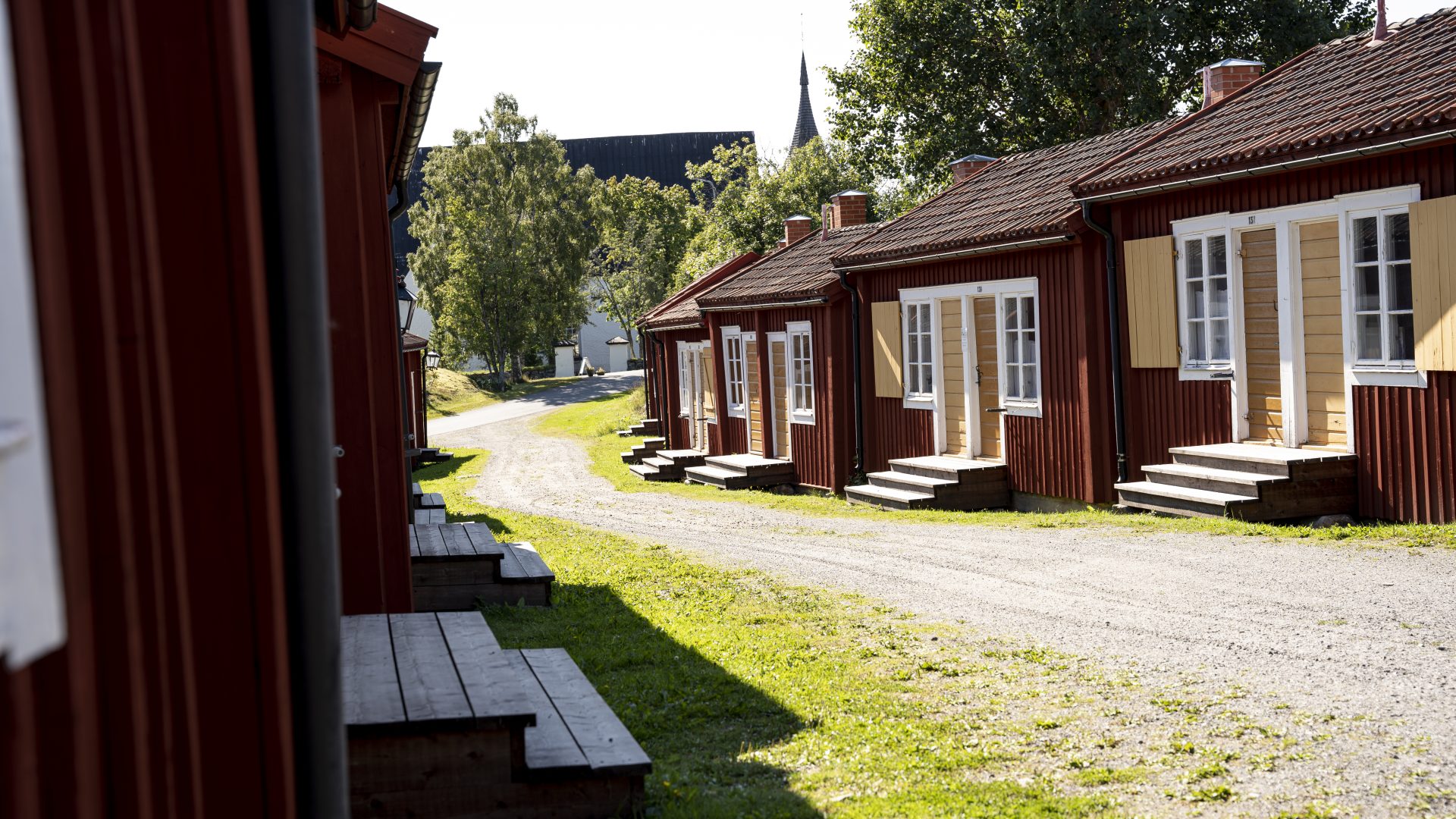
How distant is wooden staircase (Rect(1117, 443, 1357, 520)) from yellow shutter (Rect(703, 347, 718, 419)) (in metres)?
13.5

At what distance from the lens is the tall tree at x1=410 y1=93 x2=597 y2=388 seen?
51.8 metres

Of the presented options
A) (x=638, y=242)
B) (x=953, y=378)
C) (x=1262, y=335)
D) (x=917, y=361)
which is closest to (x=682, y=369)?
(x=917, y=361)

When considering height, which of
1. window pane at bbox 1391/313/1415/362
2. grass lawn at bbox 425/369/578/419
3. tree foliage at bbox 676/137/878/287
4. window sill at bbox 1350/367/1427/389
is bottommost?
grass lawn at bbox 425/369/578/419

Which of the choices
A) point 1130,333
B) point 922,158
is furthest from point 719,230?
point 1130,333

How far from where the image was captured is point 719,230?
44500 millimetres

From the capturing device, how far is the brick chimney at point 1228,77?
15.3 meters

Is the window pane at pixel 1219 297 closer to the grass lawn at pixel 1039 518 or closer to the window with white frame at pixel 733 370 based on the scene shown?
the grass lawn at pixel 1039 518

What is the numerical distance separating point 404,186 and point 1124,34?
23.0 metres

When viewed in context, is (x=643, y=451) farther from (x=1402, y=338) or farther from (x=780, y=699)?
(x=780, y=699)

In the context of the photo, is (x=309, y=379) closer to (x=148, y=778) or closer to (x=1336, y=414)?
(x=148, y=778)

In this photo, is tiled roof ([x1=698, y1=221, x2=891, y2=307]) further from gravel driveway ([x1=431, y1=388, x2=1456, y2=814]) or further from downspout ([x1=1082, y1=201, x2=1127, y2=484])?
gravel driveway ([x1=431, y1=388, x2=1456, y2=814])

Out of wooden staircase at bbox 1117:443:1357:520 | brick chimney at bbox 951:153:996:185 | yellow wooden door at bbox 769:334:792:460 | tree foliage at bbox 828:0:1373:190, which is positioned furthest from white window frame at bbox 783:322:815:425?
tree foliage at bbox 828:0:1373:190

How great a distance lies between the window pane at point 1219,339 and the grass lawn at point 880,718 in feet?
17.1

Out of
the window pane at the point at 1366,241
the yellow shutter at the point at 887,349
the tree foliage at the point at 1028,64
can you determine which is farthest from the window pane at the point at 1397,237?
the tree foliage at the point at 1028,64
